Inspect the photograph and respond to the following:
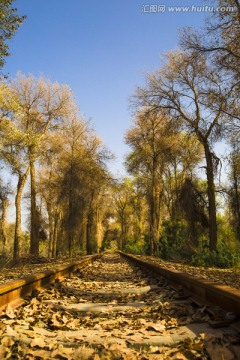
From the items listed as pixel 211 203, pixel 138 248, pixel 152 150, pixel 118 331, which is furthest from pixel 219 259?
pixel 138 248

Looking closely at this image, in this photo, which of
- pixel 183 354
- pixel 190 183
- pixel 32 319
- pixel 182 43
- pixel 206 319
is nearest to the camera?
pixel 183 354

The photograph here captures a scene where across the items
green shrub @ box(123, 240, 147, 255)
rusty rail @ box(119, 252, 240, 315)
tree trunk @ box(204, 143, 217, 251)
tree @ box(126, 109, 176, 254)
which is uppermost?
tree @ box(126, 109, 176, 254)

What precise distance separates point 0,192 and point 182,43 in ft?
78.2

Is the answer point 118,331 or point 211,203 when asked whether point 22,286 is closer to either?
point 118,331

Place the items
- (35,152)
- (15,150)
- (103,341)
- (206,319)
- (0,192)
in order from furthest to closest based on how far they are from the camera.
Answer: (0,192) → (35,152) → (15,150) → (206,319) → (103,341)

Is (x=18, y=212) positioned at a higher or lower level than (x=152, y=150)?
lower

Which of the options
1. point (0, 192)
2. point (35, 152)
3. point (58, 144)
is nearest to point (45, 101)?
point (58, 144)

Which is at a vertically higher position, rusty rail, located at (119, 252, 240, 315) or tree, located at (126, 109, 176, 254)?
tree, located at (126, 109, 176, 254)

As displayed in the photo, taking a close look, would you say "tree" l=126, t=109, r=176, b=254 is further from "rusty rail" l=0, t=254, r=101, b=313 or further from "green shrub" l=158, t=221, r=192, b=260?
"rusty rail" l=0, t=254, r=101, b=313

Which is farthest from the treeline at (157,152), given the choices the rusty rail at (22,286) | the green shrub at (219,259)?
the rusty rail at (22,286)

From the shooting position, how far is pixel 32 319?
11.5 feet

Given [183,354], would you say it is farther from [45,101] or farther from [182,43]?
[45,101]

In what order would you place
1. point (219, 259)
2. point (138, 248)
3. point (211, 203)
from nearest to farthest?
point (219, 259) < point (211, 203) < point (138, 248)

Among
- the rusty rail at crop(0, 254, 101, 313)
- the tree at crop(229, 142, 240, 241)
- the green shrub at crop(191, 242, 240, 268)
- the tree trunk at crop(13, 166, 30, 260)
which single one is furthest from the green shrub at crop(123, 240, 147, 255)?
the rusty rail at crop(0, 254, 101, 313)
